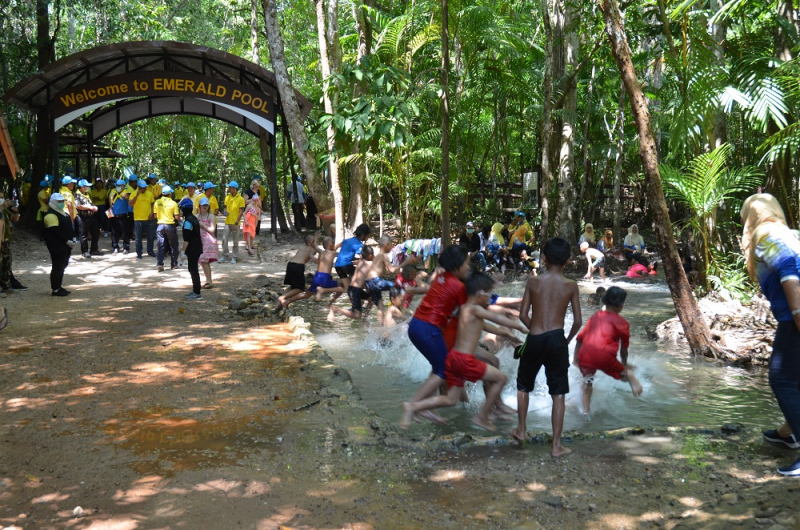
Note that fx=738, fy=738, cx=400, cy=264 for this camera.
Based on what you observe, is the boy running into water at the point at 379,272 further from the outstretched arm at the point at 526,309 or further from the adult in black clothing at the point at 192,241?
the outstretched arm at the point at 526,309

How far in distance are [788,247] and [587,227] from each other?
13.6 m

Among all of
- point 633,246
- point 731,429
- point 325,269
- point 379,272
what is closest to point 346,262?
point 325,269

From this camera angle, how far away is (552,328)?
Answer: 5.64 meters

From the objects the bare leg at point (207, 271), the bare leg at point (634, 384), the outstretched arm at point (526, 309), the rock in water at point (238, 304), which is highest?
the outstretched arm at point (526, 309)

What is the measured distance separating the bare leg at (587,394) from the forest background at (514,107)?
2.63 m

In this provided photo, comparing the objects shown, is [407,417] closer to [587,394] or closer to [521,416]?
[521,416]

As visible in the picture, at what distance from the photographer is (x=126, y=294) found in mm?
12492

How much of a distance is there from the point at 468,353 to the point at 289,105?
11738 mm

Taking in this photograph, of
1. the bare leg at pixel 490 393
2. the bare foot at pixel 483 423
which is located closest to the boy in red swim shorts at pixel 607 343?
the bare leg at pixel 490 393

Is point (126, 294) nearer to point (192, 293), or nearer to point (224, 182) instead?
point (192, 293)

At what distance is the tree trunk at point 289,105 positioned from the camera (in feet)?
51.9

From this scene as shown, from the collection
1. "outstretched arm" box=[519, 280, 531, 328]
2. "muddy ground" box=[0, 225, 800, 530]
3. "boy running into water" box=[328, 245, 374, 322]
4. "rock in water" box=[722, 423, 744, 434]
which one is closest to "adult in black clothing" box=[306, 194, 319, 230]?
"boy running into water" box=[328, 245, 374, 322]

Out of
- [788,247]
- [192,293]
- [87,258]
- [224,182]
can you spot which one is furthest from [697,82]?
[224,182]

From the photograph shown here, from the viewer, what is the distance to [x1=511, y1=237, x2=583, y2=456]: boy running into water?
18.4ft
